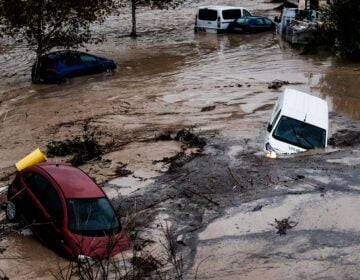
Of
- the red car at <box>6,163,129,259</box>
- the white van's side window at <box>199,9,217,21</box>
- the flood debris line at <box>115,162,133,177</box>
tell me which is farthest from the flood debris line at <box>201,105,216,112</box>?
the white van's side window at <box>199,9,217,21</box>

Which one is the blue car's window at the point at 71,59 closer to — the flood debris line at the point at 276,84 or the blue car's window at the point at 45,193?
the flood debris line at the point at 276,84

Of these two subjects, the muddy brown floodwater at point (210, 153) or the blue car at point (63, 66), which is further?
the blue car at point (63, 66)

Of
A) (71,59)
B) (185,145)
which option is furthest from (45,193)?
(71,59)

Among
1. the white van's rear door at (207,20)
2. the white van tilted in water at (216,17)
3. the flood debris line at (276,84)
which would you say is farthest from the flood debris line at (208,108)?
the white van's rear door at (207,20)

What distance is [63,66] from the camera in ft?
76.7

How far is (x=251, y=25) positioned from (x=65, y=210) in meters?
24.6

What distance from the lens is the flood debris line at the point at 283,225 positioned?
10508 mm

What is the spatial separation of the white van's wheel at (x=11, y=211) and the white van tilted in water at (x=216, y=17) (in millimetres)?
23949

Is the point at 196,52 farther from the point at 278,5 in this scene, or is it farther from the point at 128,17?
the point at 278,5

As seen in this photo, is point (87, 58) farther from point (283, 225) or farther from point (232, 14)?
point (283, 225)

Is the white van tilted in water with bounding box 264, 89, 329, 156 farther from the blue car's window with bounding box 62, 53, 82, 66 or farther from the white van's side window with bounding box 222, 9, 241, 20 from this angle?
the white van's side window with bounding box 222, 9, 241, 20

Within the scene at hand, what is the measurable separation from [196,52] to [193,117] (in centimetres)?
1113

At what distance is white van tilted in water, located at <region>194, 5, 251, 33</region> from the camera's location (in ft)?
→ 109

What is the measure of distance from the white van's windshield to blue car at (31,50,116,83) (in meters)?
11.4
